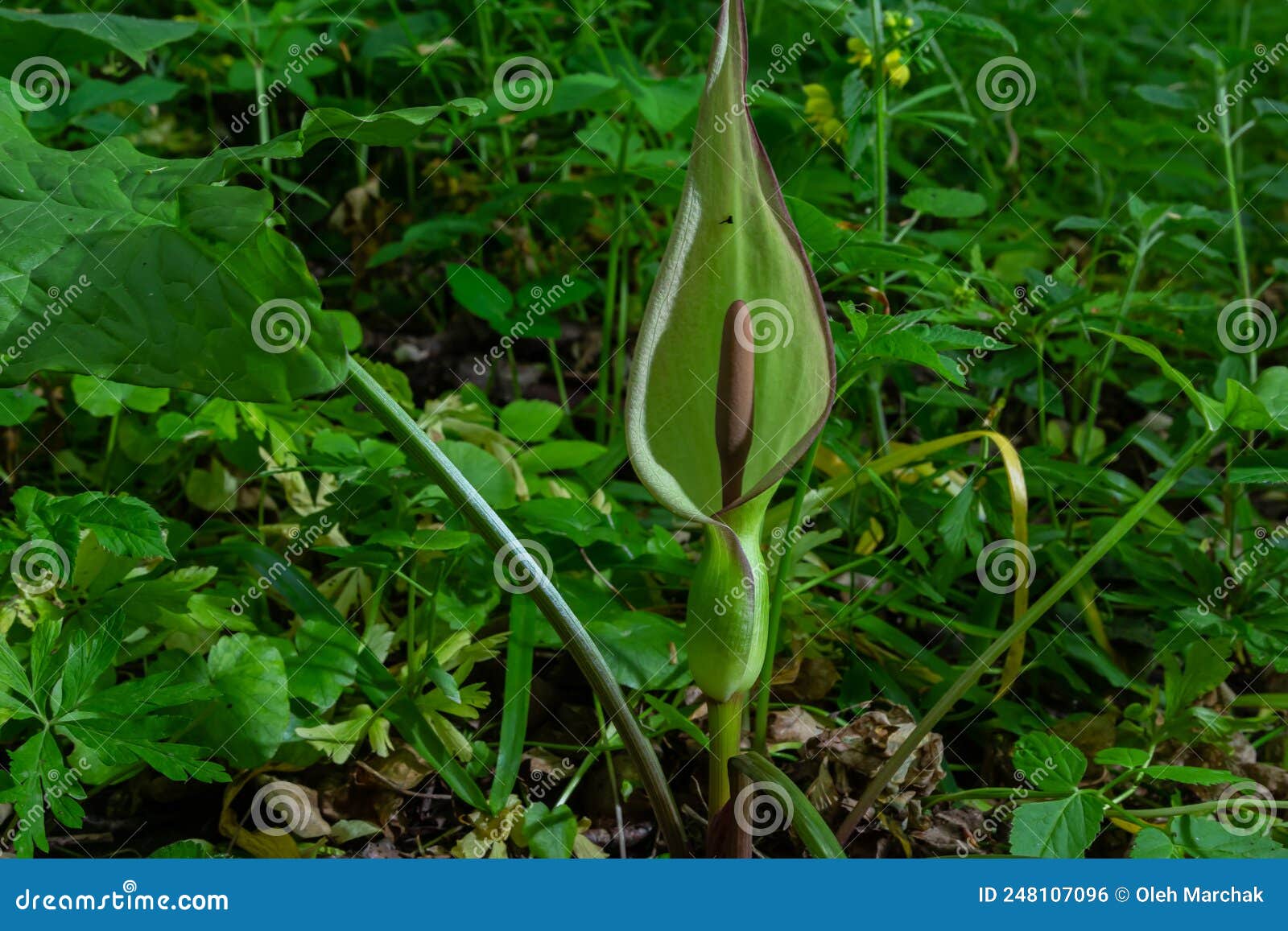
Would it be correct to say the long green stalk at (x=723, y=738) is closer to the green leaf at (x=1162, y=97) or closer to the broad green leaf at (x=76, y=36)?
the broad green leaf at (x=76, y=36)

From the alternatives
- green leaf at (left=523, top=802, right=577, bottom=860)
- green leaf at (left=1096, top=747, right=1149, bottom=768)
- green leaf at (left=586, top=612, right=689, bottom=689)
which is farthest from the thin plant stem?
green leaf at (left=1096, top=747, right=1149, bottom=768)

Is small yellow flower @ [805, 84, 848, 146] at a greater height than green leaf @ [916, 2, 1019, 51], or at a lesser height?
lesser

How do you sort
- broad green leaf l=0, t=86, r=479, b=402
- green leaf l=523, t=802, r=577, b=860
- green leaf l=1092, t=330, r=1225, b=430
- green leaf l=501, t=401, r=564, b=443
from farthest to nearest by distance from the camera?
green leaf l=501, t=401, r=564, b=443
green leaf l=523, t=802, r=577, b=860
green leaf l=1092, t=330, r=1225, b=430
broad green leaf l=0, t=86, r=479, b=402

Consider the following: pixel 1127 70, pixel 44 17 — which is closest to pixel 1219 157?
pixel 1127 70

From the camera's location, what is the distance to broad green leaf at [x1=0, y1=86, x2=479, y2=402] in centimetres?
74

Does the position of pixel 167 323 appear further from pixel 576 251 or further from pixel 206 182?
pixel 576 251

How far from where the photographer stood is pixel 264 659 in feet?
3.37

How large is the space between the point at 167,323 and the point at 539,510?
462 mm

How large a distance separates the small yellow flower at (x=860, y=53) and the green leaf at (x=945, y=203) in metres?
0.19

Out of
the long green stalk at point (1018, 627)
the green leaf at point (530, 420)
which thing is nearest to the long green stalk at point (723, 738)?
the long green stalk at point (1018, 627)

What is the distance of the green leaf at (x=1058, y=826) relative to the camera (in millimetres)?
905

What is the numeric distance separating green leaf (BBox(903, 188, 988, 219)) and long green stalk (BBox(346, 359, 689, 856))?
808mm

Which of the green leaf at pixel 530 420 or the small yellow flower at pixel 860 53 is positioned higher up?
the small yellow flower at pixel 860 53

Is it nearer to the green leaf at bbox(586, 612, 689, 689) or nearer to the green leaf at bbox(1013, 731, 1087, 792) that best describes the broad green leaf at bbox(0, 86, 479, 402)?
the green leaf at bbox(586, 612, 689, 689)
